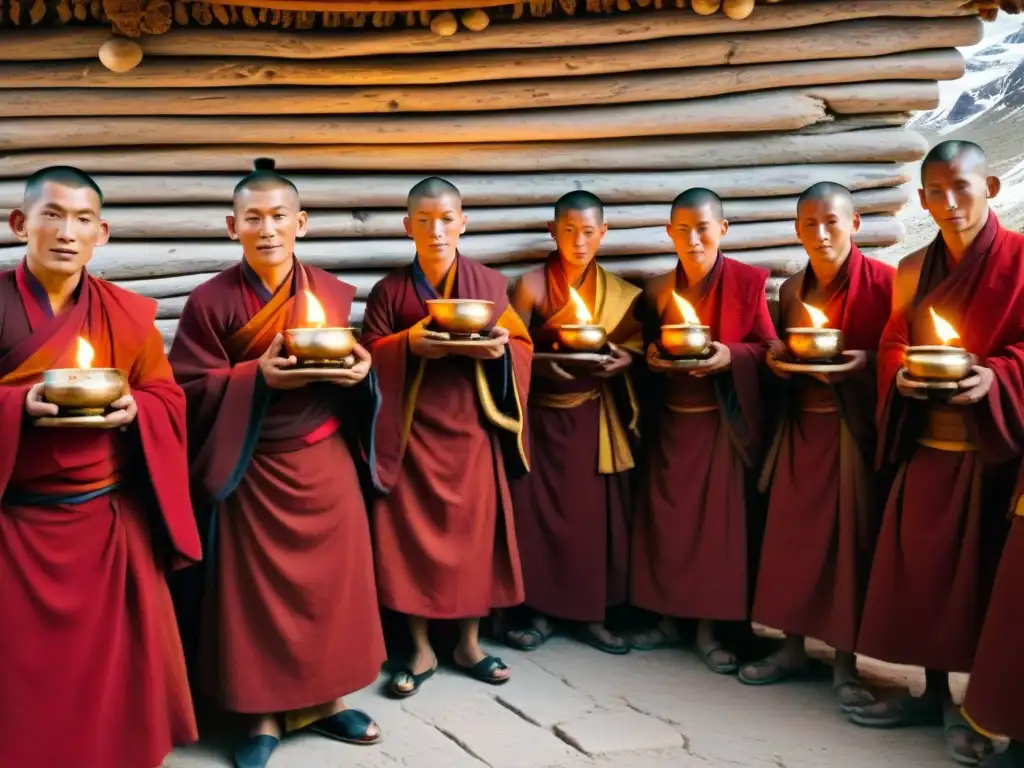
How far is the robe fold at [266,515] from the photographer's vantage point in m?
4.33

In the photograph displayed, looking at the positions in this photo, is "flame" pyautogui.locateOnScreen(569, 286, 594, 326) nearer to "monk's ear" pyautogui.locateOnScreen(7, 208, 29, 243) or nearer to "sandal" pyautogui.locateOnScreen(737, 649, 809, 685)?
"sandal" pyautogui.locateOnScreen(737, 649, 809, 685)

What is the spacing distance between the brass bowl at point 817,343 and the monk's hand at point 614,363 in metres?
1.19

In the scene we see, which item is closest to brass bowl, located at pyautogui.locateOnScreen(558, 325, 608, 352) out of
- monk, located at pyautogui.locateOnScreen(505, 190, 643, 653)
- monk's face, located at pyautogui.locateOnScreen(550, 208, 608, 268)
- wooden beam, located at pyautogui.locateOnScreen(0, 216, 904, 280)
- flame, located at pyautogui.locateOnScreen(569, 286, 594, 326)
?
flame, located at pyautogui.locateOnScreen(569, 286, 594, 326)

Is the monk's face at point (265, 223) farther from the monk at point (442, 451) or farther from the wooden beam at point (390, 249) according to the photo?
the wooden beam at point (390, 249)

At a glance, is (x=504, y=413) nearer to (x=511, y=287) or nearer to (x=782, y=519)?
(x=511, y=287)

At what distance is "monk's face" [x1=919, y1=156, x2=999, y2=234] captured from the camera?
4383 millimetres

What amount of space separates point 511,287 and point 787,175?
207 cm

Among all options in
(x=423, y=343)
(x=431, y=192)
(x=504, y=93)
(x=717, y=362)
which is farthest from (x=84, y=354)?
(x=504, y=93)

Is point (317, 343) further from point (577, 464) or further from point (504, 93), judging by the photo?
point (504, 93)

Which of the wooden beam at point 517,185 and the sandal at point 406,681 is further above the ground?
the wooden beam at point 517,185

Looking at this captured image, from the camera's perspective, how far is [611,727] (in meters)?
4.74

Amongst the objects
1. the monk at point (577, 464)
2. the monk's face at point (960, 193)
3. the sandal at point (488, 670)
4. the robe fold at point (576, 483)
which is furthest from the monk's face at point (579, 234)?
the sandal at point (488, 670)

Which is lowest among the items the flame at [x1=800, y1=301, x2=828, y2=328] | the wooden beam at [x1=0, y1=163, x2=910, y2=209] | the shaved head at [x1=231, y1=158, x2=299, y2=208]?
the flame at [x1=800, y1=301, x2=828, y2=328]

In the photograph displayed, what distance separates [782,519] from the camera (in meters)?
5.30
